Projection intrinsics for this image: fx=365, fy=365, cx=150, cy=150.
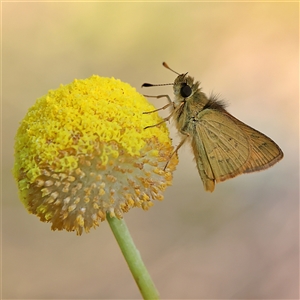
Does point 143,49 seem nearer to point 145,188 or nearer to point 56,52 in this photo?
point 56,52

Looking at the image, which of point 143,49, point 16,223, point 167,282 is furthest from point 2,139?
point 167,282

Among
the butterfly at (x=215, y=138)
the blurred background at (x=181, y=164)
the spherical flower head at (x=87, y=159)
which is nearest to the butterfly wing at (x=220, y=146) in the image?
the butterfly at (x=215, y=138)

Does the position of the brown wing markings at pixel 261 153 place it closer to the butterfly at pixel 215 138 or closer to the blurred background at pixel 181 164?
the butterfly at pixel 215 138

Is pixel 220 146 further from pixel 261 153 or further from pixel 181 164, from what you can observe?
pixel 181 164

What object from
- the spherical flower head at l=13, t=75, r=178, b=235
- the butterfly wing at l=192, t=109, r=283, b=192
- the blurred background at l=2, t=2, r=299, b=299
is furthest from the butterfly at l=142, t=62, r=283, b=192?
the blurred background at l=2, t=2, r=299, b=299

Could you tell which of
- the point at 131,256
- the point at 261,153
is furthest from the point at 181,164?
the point at 131,256
